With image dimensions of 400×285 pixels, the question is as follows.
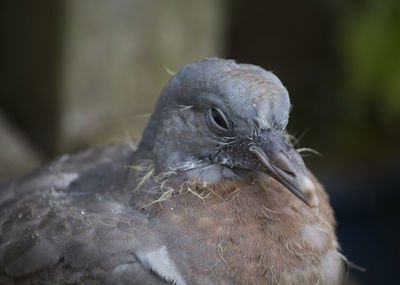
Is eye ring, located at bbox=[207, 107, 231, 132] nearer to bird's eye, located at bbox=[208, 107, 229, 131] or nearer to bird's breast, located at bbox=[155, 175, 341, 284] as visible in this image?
bird's eye, located at bbox=[208, 107, 229, 131]

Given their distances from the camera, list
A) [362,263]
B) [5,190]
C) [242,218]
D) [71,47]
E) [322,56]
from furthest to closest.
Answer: [322,56] < [362,263] < [71,47] < [5,190] < [242,218]

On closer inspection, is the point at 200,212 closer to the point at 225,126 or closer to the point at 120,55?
the point at 225,126

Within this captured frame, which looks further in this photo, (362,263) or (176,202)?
(362,263)

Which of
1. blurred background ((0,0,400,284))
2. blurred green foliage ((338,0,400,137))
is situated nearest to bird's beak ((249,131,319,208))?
blurred background ((0,0,400,284))

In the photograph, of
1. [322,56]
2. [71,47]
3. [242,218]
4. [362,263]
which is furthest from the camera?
[322,56]

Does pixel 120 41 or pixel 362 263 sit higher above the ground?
pixel 120 41

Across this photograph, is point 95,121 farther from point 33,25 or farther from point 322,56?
point 322,56

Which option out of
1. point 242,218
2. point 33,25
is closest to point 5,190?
point 242,218
